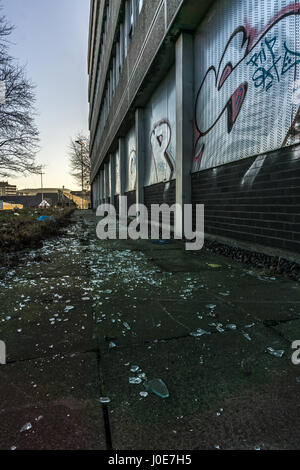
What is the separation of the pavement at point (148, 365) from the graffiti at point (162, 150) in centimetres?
503

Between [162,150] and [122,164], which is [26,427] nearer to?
[162,150]

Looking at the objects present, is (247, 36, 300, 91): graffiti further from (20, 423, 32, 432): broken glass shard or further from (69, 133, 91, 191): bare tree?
(69, 133, 91, 191): bare tree

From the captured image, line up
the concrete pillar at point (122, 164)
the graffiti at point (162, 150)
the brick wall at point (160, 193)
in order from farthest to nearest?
the concrete pillar at point (122, 164) → the graffiti at point (162, 150) → the brick wall at point (160, 193)

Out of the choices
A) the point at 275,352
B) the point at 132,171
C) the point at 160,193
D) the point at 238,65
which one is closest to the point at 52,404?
the point at 275,352

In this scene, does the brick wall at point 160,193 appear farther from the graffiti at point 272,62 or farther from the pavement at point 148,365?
the pavement at point 148,365

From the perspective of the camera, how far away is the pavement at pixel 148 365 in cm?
84

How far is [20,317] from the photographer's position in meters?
1.76

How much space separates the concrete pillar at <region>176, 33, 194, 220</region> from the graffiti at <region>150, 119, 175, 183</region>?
1125mm

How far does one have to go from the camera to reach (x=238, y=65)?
159 inches

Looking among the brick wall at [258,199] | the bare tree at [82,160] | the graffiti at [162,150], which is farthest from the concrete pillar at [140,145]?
the bare tree at [82,160]

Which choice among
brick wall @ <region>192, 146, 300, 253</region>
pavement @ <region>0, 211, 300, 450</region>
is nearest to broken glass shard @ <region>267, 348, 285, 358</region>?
pavement @ <region>0, 211, 300, 450</region>
